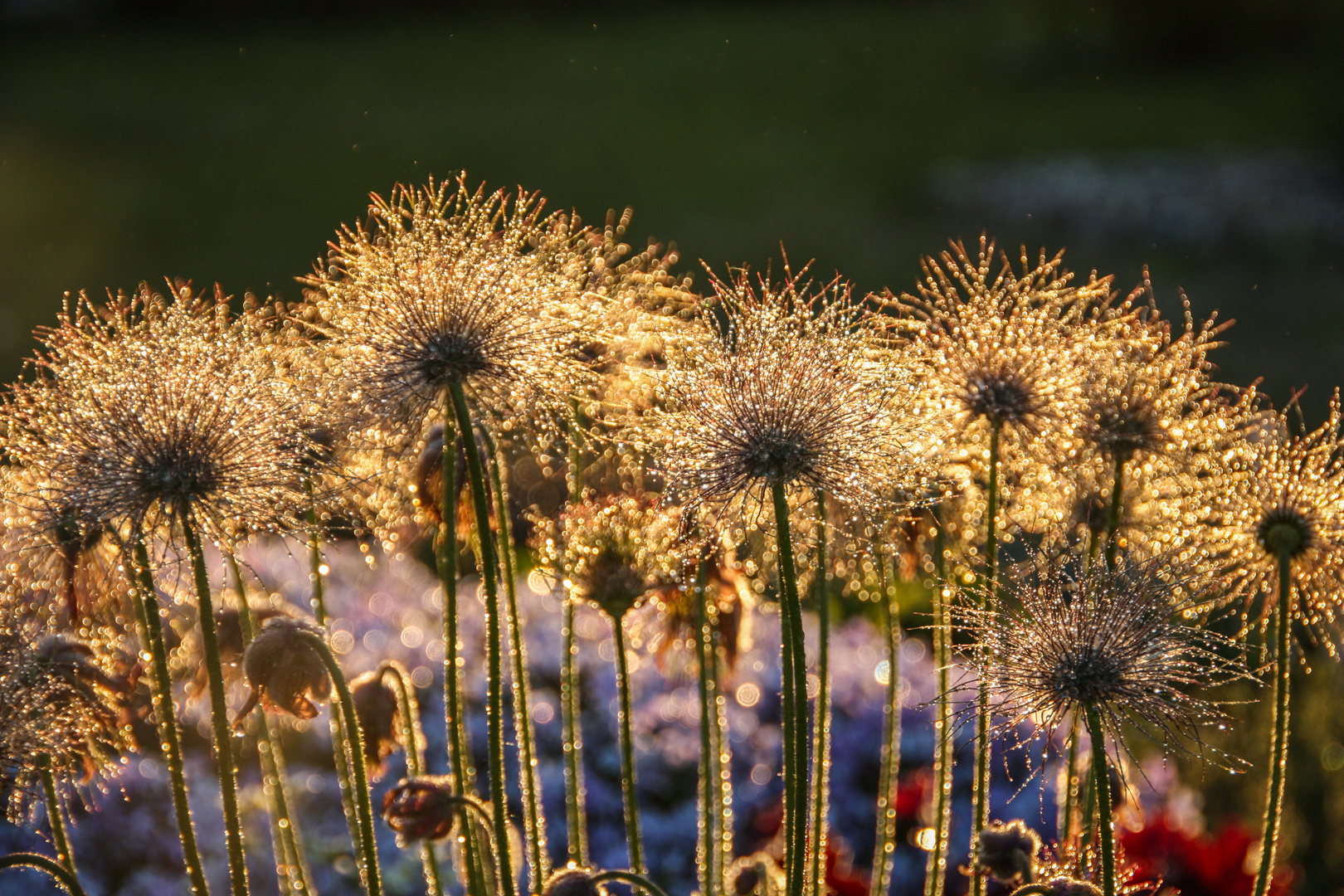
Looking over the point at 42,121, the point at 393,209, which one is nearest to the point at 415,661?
the point at 393,209

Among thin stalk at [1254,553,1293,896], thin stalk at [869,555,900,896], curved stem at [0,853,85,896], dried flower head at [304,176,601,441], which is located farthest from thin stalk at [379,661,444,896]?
thin stalk at [1254,553,1293,896]

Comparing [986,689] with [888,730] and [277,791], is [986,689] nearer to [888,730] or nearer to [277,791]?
[888,730]

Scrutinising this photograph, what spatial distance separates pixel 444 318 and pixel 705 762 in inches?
41.4

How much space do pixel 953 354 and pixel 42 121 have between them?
22017 millimetres

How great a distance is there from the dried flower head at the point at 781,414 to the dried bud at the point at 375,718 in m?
0.78

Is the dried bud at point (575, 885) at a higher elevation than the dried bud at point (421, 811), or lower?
lower

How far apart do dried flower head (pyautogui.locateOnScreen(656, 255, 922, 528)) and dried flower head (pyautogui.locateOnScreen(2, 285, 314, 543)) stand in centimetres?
61

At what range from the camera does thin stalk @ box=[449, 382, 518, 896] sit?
1.81 m

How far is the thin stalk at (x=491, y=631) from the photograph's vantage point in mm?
1806

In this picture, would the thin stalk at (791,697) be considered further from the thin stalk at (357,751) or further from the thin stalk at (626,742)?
the thin stalk at (357,751)

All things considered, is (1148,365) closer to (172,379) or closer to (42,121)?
(172,379)

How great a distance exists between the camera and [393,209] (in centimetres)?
226

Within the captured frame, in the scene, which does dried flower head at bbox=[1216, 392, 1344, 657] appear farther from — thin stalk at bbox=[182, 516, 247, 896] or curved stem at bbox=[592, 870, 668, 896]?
thin stalk at bbox=[182, 516, 247, 896]

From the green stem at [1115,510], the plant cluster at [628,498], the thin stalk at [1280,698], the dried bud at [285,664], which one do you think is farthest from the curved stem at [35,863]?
the thin stalk at [1280,698]
